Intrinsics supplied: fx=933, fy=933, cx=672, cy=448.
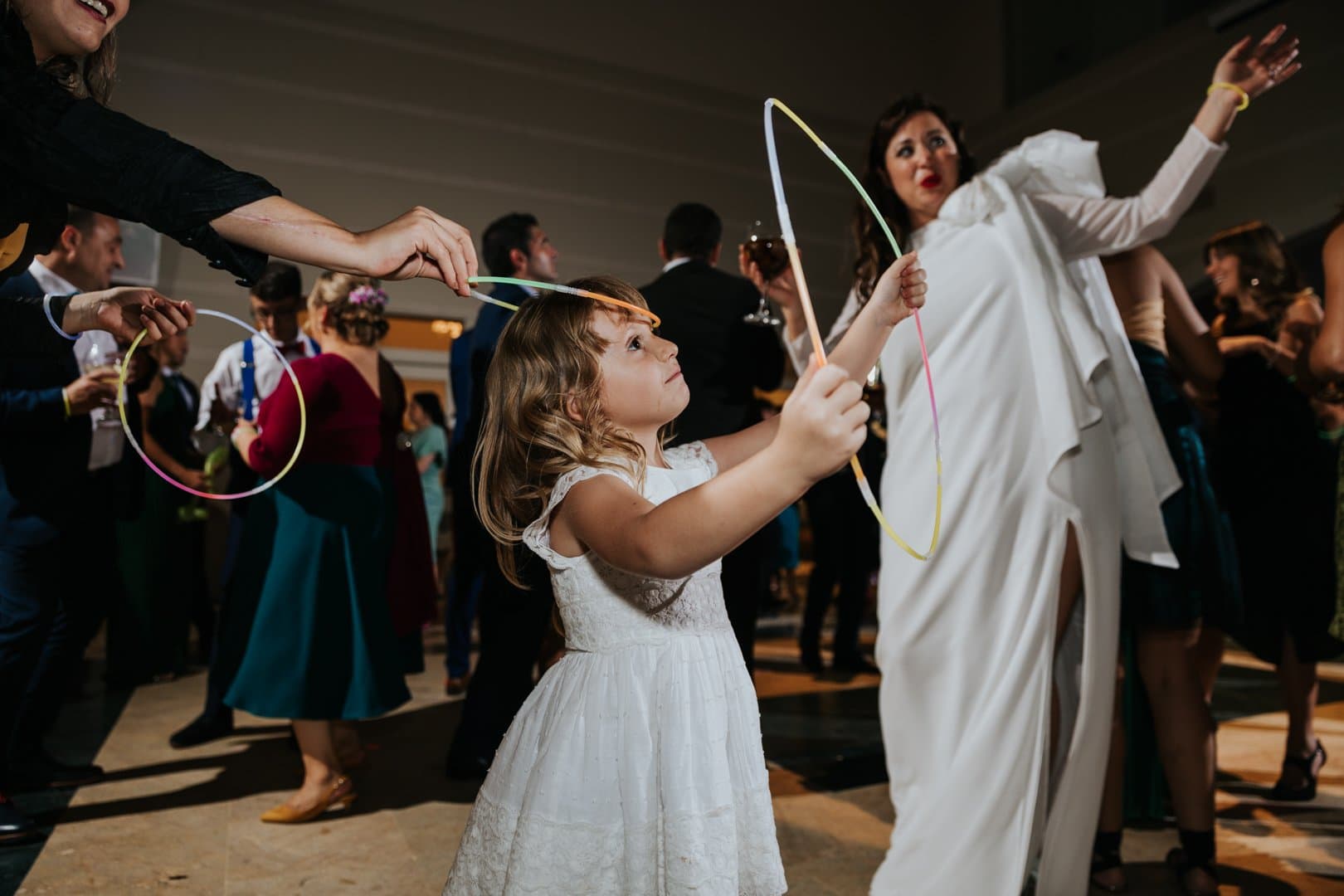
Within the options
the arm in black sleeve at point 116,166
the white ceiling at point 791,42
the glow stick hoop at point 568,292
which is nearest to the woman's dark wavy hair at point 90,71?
the arm in black sleeve at point 116,166

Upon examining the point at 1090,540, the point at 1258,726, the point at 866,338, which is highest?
the point at 866,338

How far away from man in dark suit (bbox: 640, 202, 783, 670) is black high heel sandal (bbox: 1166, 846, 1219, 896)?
1181 millimetres

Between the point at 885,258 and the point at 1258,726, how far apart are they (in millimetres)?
2820

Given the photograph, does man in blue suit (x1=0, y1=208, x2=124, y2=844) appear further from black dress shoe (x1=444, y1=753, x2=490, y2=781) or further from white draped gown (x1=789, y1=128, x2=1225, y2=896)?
white draped gown (x1=789, y1=128, x2=1225, y2=896)

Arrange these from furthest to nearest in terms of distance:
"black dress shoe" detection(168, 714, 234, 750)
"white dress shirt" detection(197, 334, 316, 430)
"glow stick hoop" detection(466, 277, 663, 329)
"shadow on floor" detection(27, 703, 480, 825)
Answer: "white dress shirt" detection(197, 334, 316, 430) < "black dress shoe" detection(168, 714, 234, 750) < "shadow on floor" detection(27, 703, 480, 825) < "glow stick hoop" detection(466, 277, 663, 329)

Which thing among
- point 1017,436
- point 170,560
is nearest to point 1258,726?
point 1017,436

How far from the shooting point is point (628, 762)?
1231 mm

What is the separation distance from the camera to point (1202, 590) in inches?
96.0

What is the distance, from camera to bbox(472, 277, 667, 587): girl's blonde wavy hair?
136 centimetres

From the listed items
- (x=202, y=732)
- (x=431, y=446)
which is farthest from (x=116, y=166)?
(x=431, y=446)

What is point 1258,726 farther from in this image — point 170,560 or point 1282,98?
point 1282,98

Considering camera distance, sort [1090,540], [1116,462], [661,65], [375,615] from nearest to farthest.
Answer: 1. [1090,540]
2. [1116,462]
3. [375,615]
4. [661,65]

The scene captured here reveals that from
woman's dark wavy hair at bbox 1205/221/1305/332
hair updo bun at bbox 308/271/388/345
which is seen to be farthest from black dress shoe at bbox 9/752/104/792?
woman's dark wavy hair at bbox 1205/221/1305/332

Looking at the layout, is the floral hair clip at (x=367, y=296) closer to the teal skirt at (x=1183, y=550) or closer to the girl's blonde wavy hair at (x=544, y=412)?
the girl's blonde wavy hair at (x=544, y=412)
